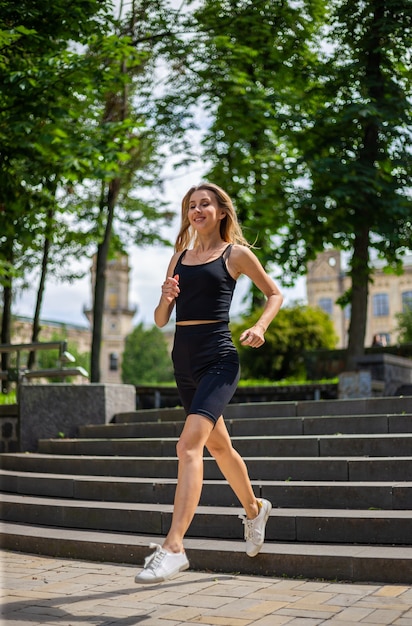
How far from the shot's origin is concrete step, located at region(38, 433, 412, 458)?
7137 millimetres

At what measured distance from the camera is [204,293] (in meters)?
4.96

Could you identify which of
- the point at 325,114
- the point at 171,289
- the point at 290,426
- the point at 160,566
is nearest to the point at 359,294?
the point at 325,114

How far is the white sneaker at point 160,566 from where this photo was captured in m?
4.32

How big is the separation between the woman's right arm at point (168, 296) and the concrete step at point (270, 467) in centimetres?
231

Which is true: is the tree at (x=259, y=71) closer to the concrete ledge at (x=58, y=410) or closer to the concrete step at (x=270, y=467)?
the concrete ledge at (x=58, y=410)

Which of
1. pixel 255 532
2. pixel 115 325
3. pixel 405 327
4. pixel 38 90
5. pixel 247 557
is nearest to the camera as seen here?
pixel 255 532

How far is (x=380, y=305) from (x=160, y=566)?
270 feet

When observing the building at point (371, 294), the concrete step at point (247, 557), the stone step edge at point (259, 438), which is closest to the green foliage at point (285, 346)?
the stone step edge at point (259, 438)

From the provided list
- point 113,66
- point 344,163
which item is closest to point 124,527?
point 113,66

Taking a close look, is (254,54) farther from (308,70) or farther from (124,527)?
(124,527)

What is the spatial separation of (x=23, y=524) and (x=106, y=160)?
19.8 feet


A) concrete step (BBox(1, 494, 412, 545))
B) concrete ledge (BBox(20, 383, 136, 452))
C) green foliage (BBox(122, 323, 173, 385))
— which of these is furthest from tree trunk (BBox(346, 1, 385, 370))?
green foliage (BBox(122, 323, 173, 385))

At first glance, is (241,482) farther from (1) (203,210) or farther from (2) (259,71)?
(2) (259,71)

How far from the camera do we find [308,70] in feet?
55.9
